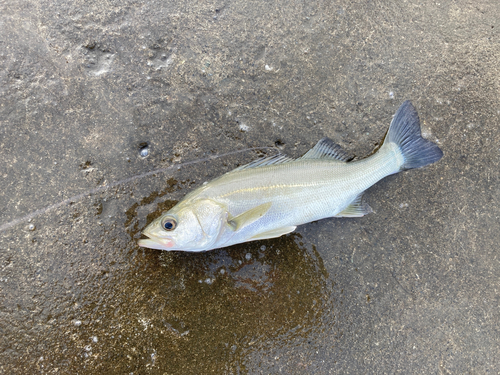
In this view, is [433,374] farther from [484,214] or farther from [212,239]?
[212,239]

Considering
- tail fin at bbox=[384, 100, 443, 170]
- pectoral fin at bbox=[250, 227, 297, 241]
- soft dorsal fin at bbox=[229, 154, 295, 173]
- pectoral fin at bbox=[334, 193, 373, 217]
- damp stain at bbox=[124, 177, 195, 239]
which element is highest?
tail fin at bbox=[384, 100, 443, 170]

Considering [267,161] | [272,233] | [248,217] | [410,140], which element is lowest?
[272,233]

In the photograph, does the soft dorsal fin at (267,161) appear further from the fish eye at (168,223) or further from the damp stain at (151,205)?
the fish eye at (168,223)

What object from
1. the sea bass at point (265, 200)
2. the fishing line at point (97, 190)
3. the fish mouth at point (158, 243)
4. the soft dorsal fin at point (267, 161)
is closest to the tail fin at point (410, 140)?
the sea bass at point (265, 200)

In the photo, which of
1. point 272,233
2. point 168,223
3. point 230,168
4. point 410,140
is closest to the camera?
point 168,223

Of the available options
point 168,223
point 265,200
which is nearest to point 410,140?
point 265,200

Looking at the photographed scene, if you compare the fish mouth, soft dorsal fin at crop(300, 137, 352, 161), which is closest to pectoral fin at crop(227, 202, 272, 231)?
the fish mouth

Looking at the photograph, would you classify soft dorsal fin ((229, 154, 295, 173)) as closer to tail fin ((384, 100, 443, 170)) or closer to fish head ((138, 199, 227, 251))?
fish head ((138, 199, 227, 251))

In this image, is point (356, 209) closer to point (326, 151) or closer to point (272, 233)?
point (326, 151)
